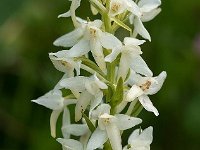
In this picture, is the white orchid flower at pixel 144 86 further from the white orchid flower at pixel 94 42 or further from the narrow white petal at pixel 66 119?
the narrow white petal at pixel 66 119

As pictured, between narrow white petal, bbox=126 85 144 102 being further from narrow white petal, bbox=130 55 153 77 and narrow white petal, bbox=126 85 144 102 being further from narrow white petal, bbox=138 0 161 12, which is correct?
narrow white petal, bbox=138 0 161 12

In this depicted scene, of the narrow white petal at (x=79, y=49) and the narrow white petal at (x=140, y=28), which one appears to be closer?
the narrow white petal at (x=79, y=49)

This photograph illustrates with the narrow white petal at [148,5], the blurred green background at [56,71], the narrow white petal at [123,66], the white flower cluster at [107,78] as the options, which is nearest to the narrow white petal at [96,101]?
the white flower cluster at [107,78]

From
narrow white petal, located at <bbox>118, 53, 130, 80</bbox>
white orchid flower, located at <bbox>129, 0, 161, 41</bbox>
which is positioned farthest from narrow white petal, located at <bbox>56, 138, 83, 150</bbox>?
white orchid flower, located at <bbox>129, 0, 161, 41</bbox>

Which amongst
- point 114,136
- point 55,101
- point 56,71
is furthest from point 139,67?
point 56,71
